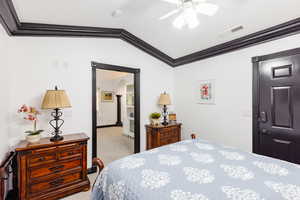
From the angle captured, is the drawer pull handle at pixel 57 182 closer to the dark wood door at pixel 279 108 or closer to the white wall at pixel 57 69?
the white wall at pixel 57 69

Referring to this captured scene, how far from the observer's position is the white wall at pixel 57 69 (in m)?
2.12

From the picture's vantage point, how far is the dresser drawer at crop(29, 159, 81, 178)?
1884 millimetres

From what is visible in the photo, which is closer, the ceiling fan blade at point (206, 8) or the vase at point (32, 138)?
the ceiling fan blade at point (206, 8)

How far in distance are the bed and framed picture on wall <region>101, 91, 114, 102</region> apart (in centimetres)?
607

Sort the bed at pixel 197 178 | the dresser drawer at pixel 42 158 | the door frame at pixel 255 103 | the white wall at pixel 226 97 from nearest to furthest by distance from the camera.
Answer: the bed at pixel 197 178 → the dresser drawer at pixel 42 158 → the door frame at pixel 255 103 → the white wall at pixel 226 97

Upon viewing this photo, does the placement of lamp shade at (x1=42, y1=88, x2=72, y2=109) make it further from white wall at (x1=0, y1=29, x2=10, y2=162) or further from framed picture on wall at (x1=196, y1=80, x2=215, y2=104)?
framed picture on wall at (x1=196, y1=80, x2=215, y2=104)

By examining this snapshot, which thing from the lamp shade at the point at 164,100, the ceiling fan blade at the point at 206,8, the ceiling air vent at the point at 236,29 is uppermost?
the ceiling air vent at the point at 236,29

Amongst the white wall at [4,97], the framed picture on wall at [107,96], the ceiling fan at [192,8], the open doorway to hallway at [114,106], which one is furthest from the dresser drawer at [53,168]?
the framed picture on wall at [107,96]

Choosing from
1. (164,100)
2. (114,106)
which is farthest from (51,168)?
(114,106)

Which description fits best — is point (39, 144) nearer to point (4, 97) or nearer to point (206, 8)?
point (4, 97)

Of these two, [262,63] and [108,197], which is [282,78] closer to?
[262,63]

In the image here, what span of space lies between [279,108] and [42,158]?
349 centimetres

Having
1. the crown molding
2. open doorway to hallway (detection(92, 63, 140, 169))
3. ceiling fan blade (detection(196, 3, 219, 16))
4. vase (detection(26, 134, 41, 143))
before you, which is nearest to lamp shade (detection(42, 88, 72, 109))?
vase (detection(26, 134, 41, 143))

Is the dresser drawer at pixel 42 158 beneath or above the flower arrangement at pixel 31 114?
beneath
